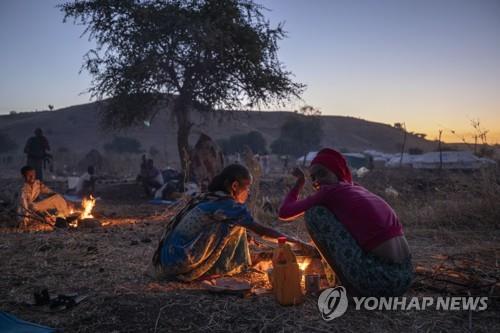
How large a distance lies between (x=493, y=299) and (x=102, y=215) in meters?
7.64

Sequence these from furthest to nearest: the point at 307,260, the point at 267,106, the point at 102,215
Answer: the point at 267,106 < the point at 102,215 < the point at 307,260

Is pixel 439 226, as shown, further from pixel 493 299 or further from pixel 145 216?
pixel 145 216

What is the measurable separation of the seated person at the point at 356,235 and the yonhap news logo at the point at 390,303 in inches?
3.2

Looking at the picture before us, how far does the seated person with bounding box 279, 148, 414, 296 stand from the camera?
9.95ft

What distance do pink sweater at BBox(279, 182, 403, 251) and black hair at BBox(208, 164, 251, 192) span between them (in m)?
0.81

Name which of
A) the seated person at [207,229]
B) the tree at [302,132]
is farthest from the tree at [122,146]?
the seated person at [207,229]

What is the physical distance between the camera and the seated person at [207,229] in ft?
12.1

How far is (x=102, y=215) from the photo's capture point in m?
9.17

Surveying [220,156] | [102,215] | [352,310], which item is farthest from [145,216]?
[352,310]

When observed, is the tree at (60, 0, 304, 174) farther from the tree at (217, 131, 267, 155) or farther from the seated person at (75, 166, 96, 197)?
the tree at (217, 131, 267, 155)

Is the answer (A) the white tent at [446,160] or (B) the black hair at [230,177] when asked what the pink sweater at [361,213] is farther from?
(A) the white tent at [446,160]

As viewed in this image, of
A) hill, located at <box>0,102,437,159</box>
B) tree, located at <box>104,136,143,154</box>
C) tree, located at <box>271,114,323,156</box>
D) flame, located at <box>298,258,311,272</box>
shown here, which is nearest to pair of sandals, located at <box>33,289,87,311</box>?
flame, located at <box>298,258,311,272</box>

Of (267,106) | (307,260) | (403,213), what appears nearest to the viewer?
(307,260)

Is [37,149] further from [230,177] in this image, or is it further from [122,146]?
[122,146]
